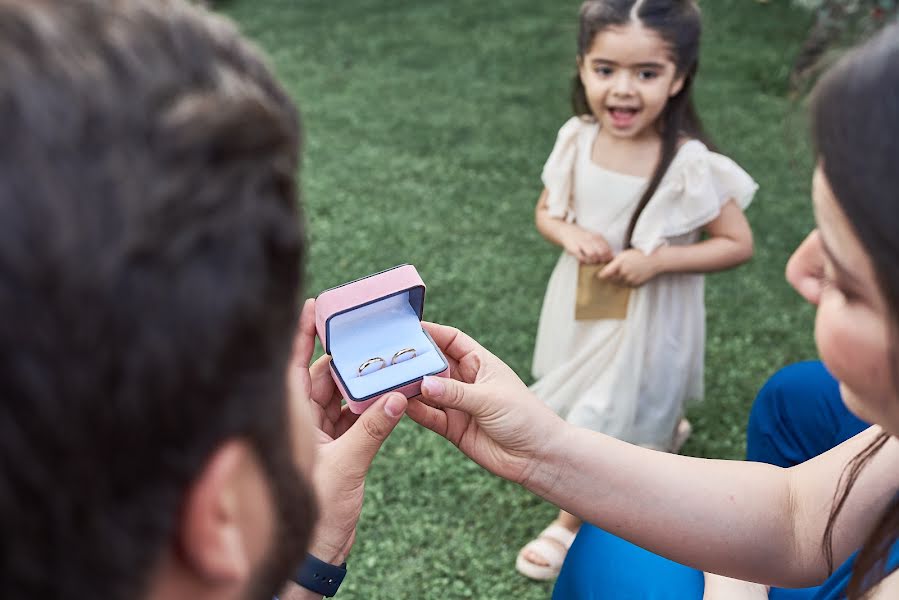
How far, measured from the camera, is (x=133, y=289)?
2.02 feet

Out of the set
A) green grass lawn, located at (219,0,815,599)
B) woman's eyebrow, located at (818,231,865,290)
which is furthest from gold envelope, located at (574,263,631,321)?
woman's eyebrow, located at (818,231,865,290)

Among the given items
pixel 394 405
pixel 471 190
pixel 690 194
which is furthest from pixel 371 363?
pixel 471 190

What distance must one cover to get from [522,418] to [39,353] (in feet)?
3.70

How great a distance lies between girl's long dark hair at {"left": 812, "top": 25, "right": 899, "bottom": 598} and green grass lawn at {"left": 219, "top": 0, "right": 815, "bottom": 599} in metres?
0.23

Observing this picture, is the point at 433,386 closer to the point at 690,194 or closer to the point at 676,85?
the point at 690,194

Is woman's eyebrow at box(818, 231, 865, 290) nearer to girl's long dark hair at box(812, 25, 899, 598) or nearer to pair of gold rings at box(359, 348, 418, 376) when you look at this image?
girl's long dark hair at box(812, 25, 899, 598)

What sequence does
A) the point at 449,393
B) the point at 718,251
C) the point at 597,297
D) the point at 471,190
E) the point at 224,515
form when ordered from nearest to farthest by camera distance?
1. the point at 224,515
2. the point at 449,393
3. the point at 718,251
4. the point at 597,297
5. the point at 471,190

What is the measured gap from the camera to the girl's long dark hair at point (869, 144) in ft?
3.01

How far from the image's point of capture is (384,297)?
1.64 metres

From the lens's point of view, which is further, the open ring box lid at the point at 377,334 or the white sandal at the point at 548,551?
the white sandal at the point at 548,551

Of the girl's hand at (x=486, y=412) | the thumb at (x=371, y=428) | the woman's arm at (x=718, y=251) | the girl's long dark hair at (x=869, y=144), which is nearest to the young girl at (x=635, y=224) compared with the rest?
the woman's arm at (x=718, y=251)

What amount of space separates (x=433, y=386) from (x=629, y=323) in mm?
1221

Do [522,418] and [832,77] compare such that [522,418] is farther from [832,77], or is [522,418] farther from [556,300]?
[556,300]

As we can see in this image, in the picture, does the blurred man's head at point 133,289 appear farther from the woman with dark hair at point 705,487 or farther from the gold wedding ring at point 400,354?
the gold wedding ring at point 400,354
